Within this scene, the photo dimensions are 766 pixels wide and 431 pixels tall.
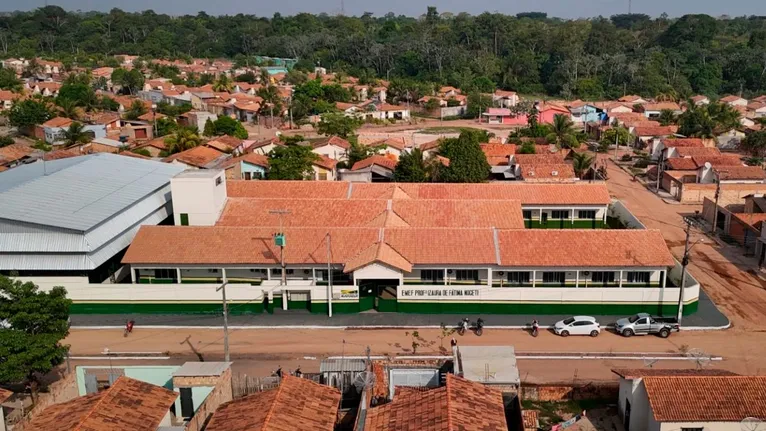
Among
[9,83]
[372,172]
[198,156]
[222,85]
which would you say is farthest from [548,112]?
[9,83]

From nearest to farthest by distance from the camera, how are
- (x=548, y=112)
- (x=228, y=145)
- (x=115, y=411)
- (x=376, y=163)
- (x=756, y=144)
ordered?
(x=115, y=411) < (x=376, y=163) < (x=228, y=145) < (x=756, y=144) < (x=548, y=112)

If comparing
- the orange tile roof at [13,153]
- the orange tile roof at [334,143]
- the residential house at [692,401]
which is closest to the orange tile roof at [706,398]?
the residential house at [692,401]

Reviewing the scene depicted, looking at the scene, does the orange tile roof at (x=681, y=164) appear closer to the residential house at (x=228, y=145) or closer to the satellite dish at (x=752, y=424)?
the residential house at (x=228, y=145)

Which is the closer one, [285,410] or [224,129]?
[285,410]

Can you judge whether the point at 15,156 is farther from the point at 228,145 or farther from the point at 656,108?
the point at 656,108

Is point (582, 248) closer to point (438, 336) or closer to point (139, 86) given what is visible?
point (438, 336)

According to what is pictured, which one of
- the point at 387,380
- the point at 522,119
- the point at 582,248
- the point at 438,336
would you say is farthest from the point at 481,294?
the point at 522,119
